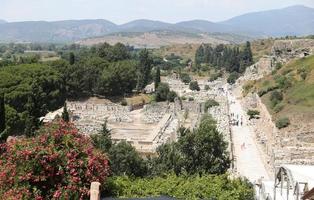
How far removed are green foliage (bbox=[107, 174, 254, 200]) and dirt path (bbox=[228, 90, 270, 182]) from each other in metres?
12.5

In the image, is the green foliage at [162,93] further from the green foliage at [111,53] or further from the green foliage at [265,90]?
the green foliage at [111,53]

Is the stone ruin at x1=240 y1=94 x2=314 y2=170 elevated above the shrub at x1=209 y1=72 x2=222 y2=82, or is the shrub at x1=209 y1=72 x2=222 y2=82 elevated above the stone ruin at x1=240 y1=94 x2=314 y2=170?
the stone ruin at x1=240 y1=94 x2=314 y2=170

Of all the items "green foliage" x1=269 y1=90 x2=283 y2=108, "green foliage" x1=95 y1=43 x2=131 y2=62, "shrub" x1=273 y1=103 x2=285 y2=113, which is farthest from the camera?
"green foliage" x1=95 y1=43 x2=131 y2=62

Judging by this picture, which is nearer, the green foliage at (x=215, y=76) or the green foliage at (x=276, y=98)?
the green foliage at (x=276, y=98)

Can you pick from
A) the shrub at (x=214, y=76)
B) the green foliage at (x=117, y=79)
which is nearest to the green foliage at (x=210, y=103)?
the green foliage at (x=117, y=79)

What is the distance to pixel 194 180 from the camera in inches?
597

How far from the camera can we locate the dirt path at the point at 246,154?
101ft

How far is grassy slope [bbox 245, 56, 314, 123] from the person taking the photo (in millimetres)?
42406

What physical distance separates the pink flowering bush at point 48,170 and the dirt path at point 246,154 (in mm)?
15201

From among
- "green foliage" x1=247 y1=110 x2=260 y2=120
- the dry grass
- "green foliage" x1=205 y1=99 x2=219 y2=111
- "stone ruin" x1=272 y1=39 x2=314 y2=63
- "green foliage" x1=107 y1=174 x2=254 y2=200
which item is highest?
"green foliage" x1=107 y1=174 x2=254 y2=200

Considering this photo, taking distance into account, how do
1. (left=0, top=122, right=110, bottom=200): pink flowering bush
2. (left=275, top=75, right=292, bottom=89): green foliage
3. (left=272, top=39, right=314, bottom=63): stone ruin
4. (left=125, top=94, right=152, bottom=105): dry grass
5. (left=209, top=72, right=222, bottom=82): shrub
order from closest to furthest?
1. (left=0, top=122, right=110, bottom=200): pink flowering bush
2. (left=275, top=75, right=292, bottom=89): green foliage
3. (left=125, top=94, right=152, bottom=105): dry grass
4. (left=272, top=39, right=314, bottom=63): stone ruin
5. (left=209, top=72, right=222, bottom=82): shrub

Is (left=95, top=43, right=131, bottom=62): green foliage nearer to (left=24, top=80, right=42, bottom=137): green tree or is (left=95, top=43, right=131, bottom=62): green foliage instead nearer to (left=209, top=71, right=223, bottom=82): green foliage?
(left=209, top=71, right=223, bottom=82): green foliage

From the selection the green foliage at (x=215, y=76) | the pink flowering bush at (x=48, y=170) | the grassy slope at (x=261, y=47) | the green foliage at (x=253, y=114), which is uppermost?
the pink flowering bush at (x=48, y=170)

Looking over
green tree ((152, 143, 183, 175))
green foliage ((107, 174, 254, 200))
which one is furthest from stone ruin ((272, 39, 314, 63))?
green foliage ((107, 174, 254, 200))
